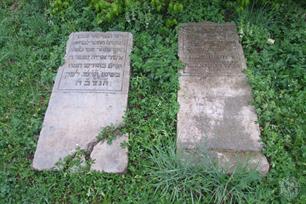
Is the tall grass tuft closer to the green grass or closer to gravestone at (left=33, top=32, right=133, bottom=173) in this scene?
the green grass

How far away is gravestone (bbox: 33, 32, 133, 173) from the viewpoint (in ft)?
9.61

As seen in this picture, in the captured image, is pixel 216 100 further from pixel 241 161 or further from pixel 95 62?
pixel 95 62

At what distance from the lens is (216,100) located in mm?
3240

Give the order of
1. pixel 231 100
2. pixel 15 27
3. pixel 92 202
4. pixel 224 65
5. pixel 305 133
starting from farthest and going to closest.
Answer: pixel 15 27, pixel 224 65, pixel 231 100, pixel 305 133, pixel 92 202

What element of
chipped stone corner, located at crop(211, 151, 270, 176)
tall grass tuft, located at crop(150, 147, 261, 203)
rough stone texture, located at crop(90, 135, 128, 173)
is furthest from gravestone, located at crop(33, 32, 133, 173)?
chipped stone corner, located at crop(211, 151, 270, 176)

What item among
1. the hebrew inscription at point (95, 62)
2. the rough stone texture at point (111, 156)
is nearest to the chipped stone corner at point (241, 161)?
the rough stone texture at point (111, 156)

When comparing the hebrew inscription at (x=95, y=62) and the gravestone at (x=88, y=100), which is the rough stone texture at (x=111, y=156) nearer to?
the gravestone at (x=88, y=100)

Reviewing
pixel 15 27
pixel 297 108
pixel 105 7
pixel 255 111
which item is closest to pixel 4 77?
pixel 15 27

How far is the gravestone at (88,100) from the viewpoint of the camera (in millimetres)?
2928

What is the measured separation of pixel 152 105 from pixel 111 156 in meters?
0.64

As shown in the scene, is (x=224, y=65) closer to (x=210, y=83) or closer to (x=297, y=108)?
(x=210, y=83)

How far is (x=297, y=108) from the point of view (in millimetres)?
3178

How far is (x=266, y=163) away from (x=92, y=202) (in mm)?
1282

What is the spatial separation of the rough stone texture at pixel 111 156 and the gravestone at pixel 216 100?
43 centimetres
